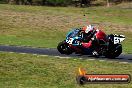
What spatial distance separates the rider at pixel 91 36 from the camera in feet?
81.9

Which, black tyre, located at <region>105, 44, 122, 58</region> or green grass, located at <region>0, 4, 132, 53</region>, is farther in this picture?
green grass, located at <region>0, 4, 132, 53</region>

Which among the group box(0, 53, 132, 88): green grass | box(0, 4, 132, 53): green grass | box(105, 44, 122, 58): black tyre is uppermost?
box(0, 53, 132, 88): green grass

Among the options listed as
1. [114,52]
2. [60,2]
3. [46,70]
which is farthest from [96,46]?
[60,2]

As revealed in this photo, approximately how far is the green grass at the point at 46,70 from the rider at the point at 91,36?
94.6 inches

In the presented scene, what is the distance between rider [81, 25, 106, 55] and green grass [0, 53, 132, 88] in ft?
7.88

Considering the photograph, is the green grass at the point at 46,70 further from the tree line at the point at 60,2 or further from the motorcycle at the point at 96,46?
the tree line at the point at 60,2

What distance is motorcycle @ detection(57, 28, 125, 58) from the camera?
81.4 feet

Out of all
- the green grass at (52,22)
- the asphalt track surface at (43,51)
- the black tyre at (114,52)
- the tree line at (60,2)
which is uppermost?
the black tyre at (114,52)

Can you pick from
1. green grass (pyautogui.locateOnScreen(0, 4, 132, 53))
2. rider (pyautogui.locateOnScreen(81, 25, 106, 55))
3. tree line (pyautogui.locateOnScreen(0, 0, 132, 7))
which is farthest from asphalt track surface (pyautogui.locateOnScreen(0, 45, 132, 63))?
tree line (pyautogui.locateOnScreen(0, 0, 132, 7))

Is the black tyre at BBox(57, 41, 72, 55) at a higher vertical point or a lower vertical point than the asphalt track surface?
higher

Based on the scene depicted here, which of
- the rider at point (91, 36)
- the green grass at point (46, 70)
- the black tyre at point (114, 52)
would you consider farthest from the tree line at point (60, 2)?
the green grass at point (46, 70)

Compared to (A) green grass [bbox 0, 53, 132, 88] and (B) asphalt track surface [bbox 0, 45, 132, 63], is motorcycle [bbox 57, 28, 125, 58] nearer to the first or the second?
(B) asphalt track surface [bbox 0, 45, 132, 63]

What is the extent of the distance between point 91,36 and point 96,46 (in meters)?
0.65

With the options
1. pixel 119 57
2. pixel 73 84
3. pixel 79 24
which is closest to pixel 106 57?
pixel 119 57
